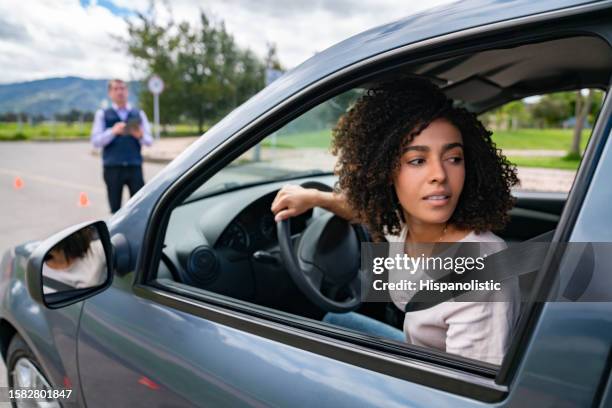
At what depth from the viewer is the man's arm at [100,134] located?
18.5 feet

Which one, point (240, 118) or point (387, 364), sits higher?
point (240, 118)

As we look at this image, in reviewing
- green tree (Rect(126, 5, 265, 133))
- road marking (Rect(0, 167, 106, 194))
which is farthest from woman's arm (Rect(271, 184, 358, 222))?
green tree (Rect(126, 5, 265, 133))

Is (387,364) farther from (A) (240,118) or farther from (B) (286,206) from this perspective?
(B) (286,206)

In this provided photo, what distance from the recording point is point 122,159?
18.7 ft

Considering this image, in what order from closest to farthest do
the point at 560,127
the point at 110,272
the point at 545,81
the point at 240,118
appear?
the point at 240,118 → the point at 110,272 → the point at 545,81 → the point at 560,127

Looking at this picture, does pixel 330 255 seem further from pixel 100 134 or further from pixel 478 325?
pixel 100 134

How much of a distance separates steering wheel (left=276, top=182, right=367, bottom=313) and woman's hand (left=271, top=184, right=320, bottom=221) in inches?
1.6

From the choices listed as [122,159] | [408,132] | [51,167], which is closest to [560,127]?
[51,167]

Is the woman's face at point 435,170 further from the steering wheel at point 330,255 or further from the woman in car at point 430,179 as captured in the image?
the steering wheel at point 330,255

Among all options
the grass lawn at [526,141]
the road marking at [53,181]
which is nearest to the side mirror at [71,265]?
the grass lawn at [526,141]

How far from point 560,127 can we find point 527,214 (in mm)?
46211

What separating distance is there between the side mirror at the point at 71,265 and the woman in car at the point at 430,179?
742mm

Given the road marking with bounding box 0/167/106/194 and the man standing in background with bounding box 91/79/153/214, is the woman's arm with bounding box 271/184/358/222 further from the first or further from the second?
the road marking with bounding box 0/167/106/194

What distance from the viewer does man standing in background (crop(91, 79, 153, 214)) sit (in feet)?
18.6
